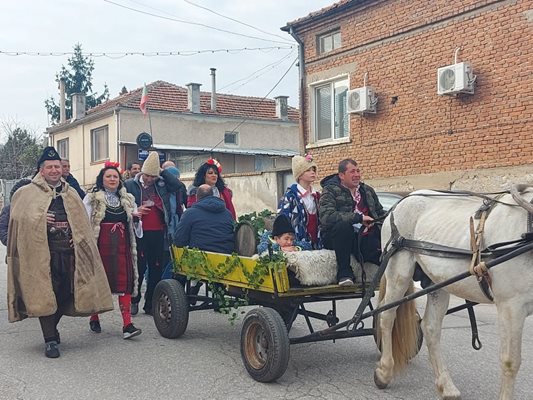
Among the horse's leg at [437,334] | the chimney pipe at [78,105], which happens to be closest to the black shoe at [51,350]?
the horse's leg at [437,334]

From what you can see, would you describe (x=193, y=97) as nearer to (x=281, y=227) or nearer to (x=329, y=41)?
(x=329, y=41)

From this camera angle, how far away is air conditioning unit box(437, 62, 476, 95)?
1281 cm

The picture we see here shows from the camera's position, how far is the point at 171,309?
6.58 m

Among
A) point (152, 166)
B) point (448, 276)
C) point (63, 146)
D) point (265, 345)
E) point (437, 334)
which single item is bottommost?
point (265, 345)

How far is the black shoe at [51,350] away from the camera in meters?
6.07

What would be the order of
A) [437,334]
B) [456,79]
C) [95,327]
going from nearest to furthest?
[437,334] < [95,327] < [456,79]

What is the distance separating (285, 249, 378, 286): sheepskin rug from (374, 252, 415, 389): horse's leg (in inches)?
14.9

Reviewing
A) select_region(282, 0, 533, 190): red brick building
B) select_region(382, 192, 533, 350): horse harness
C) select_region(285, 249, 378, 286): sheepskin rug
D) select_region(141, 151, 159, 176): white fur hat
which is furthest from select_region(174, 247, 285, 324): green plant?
select_region(282, 0, 533, 190): red brick building

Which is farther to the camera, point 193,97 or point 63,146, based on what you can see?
point 63,146

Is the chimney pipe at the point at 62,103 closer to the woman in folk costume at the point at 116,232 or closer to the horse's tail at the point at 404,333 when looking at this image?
the woman in folk costume at the point at 116,232

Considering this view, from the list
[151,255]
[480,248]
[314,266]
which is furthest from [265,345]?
[151,255]

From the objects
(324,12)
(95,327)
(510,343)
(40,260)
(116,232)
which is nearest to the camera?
(510,343)

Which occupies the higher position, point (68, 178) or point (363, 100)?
point (363, 100)

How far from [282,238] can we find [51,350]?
2421 mm
